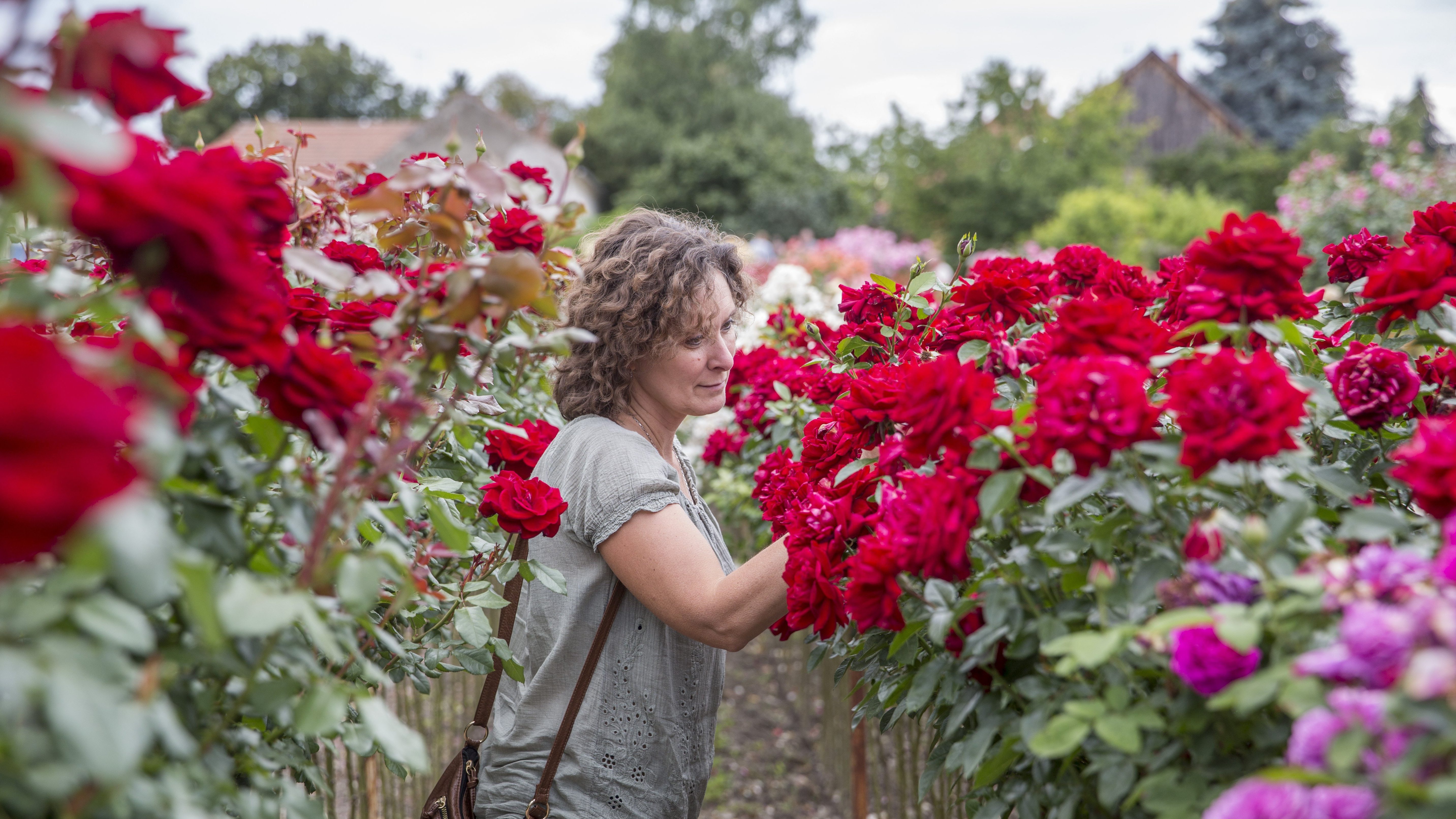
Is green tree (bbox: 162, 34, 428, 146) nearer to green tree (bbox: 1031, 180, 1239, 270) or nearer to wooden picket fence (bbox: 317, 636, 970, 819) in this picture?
green tree (bbox: 1031, 180, 1239, 270)

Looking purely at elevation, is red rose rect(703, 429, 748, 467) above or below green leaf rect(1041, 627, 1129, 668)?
below

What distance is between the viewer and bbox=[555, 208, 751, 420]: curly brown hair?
1945 mm

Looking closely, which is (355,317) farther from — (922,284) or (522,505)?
(922,284)

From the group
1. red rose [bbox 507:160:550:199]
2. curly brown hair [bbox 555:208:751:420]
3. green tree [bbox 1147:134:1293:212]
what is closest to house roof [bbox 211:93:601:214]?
green tree [bbox 1147:134:1293:212]

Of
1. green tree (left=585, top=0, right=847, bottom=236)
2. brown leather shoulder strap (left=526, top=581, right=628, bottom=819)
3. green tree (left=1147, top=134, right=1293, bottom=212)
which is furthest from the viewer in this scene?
green tree (left=585, top=0, right=847, bottom=236)

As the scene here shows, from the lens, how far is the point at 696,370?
1.99m

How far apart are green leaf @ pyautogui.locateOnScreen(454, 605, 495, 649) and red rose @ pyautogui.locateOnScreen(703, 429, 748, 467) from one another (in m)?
1.71

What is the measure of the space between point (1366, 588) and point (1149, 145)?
35.6 m

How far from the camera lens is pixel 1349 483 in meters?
0.95

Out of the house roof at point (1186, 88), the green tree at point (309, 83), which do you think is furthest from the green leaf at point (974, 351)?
the green tree at point (309, 83)

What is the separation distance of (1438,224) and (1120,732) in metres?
0.93

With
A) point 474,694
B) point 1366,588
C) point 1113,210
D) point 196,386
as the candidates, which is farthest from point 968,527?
point 1113,210

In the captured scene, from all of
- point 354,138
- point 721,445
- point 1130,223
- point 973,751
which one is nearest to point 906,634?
point 973,751

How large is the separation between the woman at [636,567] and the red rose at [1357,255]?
3.25 feet
